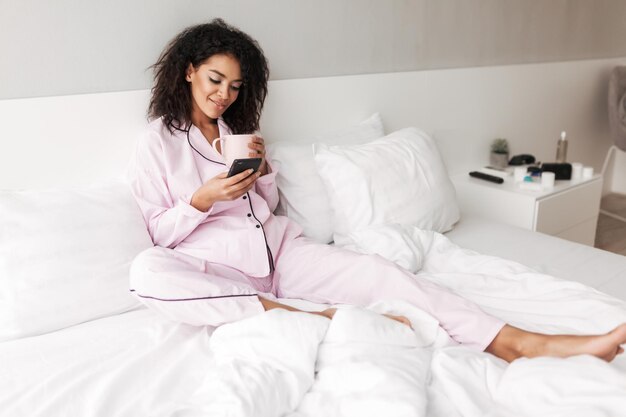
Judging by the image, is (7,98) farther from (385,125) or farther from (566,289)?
(566,289)

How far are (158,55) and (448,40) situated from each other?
53.3 inches

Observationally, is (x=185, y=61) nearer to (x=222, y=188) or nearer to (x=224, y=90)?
(x=224, y=90)

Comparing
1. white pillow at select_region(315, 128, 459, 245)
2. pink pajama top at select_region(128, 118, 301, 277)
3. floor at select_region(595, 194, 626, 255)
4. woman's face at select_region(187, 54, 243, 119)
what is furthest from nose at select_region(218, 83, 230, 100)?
floor at select_region(595, 194, 626, 255)

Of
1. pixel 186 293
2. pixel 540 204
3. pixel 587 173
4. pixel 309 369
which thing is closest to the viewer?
pixel 309 369

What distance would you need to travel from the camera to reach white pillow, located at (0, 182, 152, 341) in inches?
46.5

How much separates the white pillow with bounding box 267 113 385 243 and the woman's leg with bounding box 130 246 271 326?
0.48 metres

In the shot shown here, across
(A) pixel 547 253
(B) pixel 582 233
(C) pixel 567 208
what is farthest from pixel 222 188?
(B) pixel 582 233

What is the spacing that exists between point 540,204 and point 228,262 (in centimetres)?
139

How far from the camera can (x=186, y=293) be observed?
3.85 ft

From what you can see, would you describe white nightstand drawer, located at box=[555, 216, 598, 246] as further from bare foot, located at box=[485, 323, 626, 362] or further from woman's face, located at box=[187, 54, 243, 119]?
woman's face, located at box=[187, 54, 243, 119]

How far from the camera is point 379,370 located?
2.95ft

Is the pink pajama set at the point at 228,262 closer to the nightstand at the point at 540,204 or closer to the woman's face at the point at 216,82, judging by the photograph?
the woman's face at the point at 216,82

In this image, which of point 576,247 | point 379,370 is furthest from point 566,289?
point 379,370

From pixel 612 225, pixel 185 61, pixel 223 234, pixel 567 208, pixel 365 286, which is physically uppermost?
pixel 185 61
